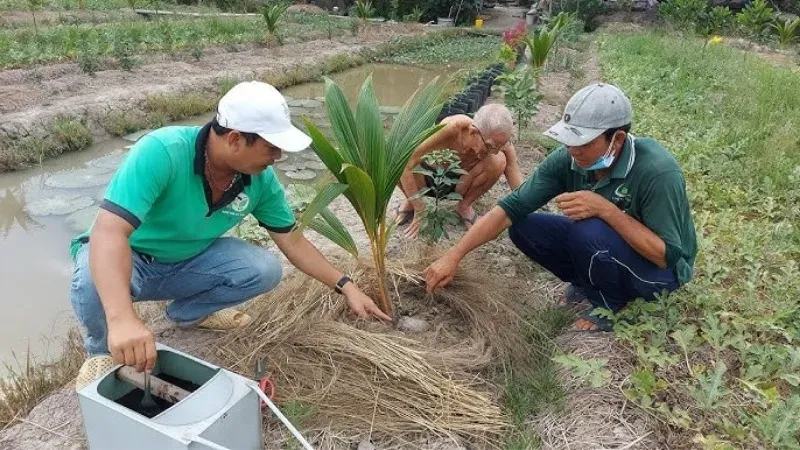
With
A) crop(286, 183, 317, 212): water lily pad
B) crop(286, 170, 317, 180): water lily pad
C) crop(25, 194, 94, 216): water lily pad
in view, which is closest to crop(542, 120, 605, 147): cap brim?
crop(286, 183, 317, 212): water lily pad

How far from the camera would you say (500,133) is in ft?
9.38

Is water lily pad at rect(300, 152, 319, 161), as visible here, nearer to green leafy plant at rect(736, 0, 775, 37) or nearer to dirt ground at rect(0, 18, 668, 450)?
dirt ground at rect(0, 18, 668, 450)

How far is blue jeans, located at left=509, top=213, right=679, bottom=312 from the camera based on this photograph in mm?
2154

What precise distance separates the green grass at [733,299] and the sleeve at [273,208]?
48.0 inches

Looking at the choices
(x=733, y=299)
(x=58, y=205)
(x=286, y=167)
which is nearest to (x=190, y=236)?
(x=733, y=299)

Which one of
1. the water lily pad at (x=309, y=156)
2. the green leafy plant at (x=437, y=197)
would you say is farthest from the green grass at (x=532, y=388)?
the water lily pad at (x=309, y=156)

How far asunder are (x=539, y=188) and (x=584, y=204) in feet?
0.82

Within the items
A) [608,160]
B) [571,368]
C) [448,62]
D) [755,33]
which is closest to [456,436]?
[571,368]

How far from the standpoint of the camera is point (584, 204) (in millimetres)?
2119

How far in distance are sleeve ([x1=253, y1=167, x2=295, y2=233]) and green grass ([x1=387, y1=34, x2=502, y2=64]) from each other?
975 cm

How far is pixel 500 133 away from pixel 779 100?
3.60 metres

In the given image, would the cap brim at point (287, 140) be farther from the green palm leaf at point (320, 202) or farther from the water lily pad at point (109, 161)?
the water lily pad at point (109, 161)

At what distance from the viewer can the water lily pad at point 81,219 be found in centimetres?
405

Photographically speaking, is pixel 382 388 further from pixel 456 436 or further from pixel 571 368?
pixel 571 368
